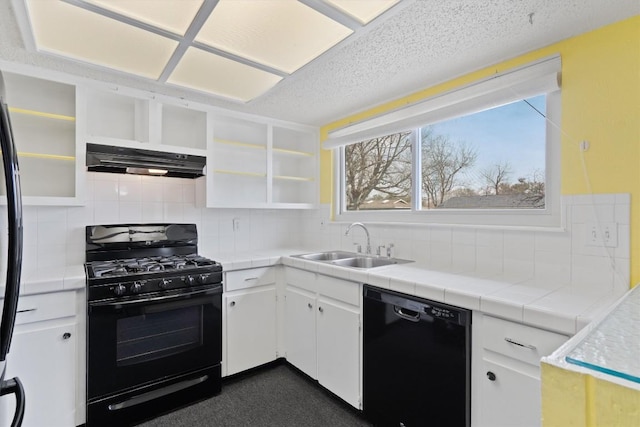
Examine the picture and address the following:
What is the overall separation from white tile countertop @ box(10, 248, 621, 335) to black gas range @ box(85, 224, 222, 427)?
206mm

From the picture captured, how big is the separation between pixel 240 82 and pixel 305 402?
216 cm

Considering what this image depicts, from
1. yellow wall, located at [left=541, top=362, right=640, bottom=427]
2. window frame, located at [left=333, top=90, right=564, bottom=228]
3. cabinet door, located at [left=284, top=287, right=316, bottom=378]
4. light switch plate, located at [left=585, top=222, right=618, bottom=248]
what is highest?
window frame, located at [left=333, top=90, right=564, bottom=228]

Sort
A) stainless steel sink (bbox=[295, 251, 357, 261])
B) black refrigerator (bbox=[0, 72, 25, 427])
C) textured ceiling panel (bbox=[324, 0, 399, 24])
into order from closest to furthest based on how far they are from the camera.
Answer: black refrigerator (bbox=[0, 72, 25, 427]) → textured ceiling panel (bbox=[324, 0, 399, 24]) → stainless steel sink (bbox=[295, 251, 357, 261])

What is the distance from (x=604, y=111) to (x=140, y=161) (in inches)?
103

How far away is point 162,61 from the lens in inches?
71.9

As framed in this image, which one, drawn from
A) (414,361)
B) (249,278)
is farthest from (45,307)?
(414,361)

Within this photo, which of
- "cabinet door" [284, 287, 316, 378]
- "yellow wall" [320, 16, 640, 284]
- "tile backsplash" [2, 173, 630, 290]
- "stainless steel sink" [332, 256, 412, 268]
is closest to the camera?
"yellow wall" [320, 16, 640, 284]

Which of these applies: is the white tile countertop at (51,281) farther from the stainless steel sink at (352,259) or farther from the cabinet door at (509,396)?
the cabinet door at (509,396)

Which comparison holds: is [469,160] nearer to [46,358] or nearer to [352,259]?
[352,259]

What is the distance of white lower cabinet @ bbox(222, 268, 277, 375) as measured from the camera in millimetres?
2352

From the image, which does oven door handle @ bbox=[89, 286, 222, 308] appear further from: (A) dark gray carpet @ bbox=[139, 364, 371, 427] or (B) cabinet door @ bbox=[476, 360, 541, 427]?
(B) cabinet door @ bbox=[476, 360, 541, 427]

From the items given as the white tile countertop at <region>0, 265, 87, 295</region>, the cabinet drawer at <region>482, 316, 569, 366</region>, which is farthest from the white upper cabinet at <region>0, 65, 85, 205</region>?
the cabinet drawer at <region>482, 316, 569, 366</region>

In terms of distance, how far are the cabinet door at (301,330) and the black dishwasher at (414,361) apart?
527 millimetres

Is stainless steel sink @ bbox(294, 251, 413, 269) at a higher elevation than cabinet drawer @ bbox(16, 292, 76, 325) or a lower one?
higher
